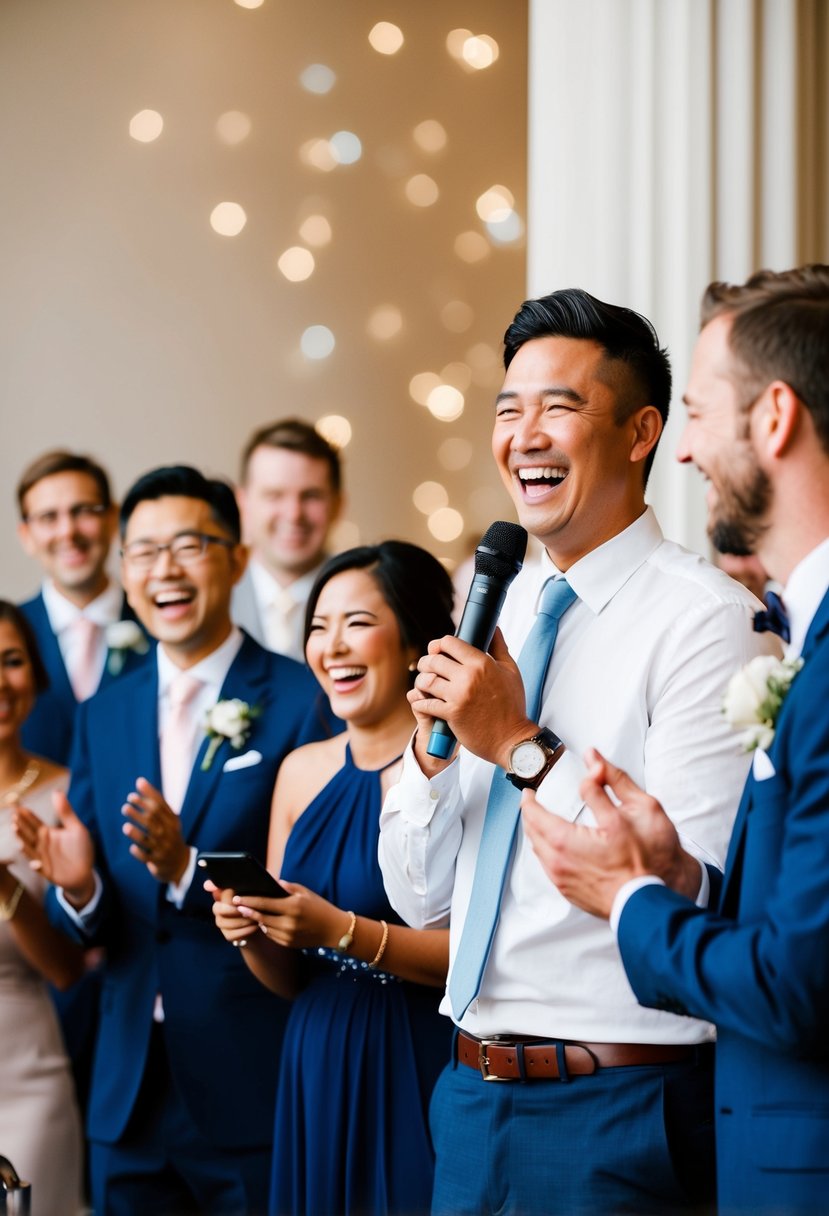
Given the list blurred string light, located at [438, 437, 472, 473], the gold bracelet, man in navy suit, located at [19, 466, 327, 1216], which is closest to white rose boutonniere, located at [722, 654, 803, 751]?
man in navy suit, located at [19, 466, 327, 1216]

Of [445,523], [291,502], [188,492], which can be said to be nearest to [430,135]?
[445,523]

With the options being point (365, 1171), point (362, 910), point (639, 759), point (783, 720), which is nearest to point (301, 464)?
point (362, 910)

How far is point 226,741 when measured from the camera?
10.1 ft

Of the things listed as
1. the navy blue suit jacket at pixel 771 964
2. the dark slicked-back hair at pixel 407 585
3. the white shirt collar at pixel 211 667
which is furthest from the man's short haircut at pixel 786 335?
the white shirt collar at pixel 211 667

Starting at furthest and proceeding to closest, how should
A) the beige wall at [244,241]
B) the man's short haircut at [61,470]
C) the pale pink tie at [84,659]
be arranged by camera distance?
the beige wall at [244,241] < the man's short haircut at [61,470] < the pale pink tie at [84,659]

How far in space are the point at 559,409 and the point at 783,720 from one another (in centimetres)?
67

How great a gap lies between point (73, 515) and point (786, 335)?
3021 millimetres

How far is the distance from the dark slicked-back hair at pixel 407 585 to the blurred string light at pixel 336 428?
3.08 meters

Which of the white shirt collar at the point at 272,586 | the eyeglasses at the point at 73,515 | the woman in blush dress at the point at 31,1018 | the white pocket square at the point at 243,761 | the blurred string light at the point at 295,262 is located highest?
the blurred string light at the point at 295,262

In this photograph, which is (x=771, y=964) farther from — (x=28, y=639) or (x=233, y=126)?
(x=233, y=126)

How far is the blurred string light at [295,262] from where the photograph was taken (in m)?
5.77

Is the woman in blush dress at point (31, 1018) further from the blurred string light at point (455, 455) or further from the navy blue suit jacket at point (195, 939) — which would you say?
the blurred string light at point (455, 455)

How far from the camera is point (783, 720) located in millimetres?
1459

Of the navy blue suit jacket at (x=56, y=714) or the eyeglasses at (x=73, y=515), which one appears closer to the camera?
the navy blue suit jacket at (x=56, y=714)
